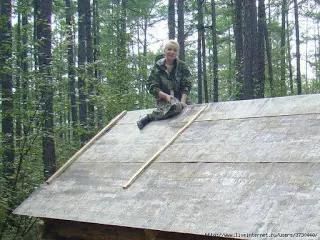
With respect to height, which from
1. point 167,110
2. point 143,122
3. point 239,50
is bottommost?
point 143,122

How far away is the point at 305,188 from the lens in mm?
2912

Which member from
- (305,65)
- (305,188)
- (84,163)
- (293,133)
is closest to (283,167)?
(305,188)

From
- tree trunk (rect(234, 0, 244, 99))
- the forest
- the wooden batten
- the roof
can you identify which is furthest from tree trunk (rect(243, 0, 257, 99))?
the wooden batten

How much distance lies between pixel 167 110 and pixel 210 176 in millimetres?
2045

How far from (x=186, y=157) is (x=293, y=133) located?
1080mm

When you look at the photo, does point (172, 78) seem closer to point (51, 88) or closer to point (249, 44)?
point (51, 88)

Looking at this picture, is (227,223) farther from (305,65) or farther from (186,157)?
(305,65)

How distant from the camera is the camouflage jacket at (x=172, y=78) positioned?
19.4 ft

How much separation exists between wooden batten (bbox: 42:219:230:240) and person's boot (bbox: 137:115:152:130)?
1.57 metres

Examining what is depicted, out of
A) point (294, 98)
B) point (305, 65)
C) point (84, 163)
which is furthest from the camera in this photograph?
point (305, 65)

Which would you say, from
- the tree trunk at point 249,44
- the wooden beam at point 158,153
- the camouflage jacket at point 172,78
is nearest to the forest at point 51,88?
the tree trunk at point 249,44

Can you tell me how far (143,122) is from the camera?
555 cm

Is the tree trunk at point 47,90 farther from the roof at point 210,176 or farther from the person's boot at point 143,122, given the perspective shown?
the person's boot at point 143,122

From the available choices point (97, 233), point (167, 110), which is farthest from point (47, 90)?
point (97, 233)
